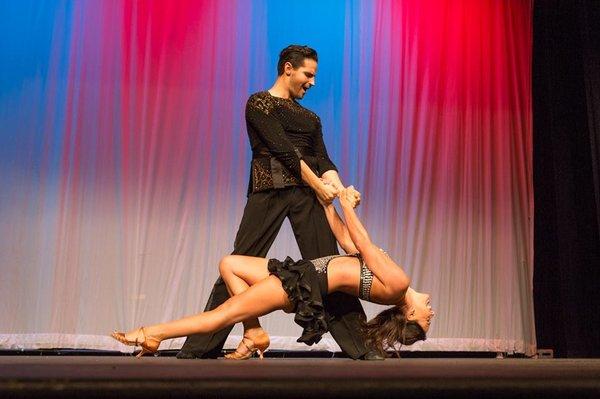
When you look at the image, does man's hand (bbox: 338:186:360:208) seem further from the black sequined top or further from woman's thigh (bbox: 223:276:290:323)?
woman's thigh (bbox: 223:276:290:323)

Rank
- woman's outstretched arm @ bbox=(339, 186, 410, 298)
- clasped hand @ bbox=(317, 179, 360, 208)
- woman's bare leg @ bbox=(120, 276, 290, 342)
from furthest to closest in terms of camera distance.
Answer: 1. clasped hand @ bbox=(317, 179, 360, 208)
2. woman's outstretched arm @ bbox=(339, 186, 410, 298)
3. woman's bare leg @ bbox=(120, 276, 290, 342)

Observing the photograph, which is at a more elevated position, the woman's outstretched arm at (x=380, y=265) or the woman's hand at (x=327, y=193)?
the woman's hand at (x=327, y=193)

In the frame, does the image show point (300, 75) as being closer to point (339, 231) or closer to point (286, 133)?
point (286, 133)

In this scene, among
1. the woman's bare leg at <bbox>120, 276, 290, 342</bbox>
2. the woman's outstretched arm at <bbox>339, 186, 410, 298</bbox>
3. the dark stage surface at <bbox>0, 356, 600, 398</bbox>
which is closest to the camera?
the dark stage surface at <bbox>0, 356, 600, 398</bbox>

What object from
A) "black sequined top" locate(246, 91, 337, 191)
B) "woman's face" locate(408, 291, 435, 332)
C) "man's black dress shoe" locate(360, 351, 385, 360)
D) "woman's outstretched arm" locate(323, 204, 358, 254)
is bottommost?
"man's black dress shoe" locate(360, 351, 385, 360)

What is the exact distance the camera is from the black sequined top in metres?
2.91

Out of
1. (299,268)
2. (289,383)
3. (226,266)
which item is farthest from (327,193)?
(289,383)

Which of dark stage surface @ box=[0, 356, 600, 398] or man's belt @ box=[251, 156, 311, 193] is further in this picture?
man's belt @ box=[251, 156, 311, 193]

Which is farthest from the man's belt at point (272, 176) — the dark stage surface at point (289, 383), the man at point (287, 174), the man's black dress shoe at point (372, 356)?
the dark stage surface at point (289, 383)

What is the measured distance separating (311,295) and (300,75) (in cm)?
94

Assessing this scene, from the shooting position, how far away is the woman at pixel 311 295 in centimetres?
257

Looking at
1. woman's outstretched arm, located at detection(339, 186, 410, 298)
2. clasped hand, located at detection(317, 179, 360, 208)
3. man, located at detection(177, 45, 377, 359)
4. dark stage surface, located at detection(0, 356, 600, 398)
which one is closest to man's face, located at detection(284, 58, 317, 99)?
man, located at detection(177, 45, 377, 359)

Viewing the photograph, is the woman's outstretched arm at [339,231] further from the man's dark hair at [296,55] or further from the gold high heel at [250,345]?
the man's dark hair at [296,55]

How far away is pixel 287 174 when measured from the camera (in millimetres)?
2949
